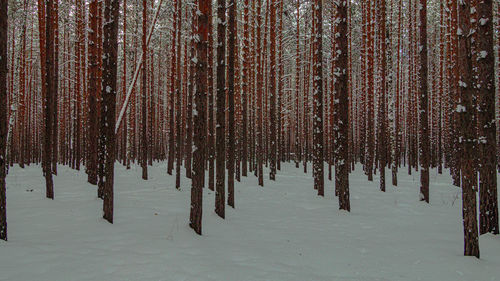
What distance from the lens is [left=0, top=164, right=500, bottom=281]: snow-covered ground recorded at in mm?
4418

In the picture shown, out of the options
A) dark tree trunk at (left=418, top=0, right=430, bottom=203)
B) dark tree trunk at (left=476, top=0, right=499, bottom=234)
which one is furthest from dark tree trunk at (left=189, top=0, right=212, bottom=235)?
dark tree trunk at (left=418, top=0, right=430, bottom=203)

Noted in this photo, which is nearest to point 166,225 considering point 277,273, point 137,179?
point 277,273

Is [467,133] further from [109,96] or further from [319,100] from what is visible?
[109,96]

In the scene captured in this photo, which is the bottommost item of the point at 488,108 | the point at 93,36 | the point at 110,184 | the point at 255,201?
the point at 255,201

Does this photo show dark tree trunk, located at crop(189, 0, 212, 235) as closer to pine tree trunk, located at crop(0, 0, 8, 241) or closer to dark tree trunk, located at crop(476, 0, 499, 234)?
pine tree trunk, located at crop(0, 0, 8, 241)

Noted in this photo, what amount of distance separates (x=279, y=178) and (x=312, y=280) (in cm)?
1177

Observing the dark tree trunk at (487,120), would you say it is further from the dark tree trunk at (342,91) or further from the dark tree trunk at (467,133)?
the dark tree trunk at (342,91)

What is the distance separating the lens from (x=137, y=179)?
13953 millimetres

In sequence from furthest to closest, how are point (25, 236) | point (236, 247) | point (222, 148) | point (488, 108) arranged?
point (222, 148)
point (488, 108)
point (236, 247)
point (25, 236)

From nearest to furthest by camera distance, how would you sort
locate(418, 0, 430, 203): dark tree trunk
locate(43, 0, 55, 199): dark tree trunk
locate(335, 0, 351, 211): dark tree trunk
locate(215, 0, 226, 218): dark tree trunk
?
locate(215, 0, 226, 218): dark tree trunk < locate(43, 0, 55, 199): dark tree trunk < locate(335, 0, 351, 211): dark tree trunk < locate(418, 0, 430, 203): dark tree trunk

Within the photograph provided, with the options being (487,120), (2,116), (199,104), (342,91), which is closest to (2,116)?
(2,116)

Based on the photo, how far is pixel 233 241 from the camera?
622 cm

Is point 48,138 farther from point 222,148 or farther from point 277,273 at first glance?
point 277,273

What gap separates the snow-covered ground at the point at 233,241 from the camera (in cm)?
442
